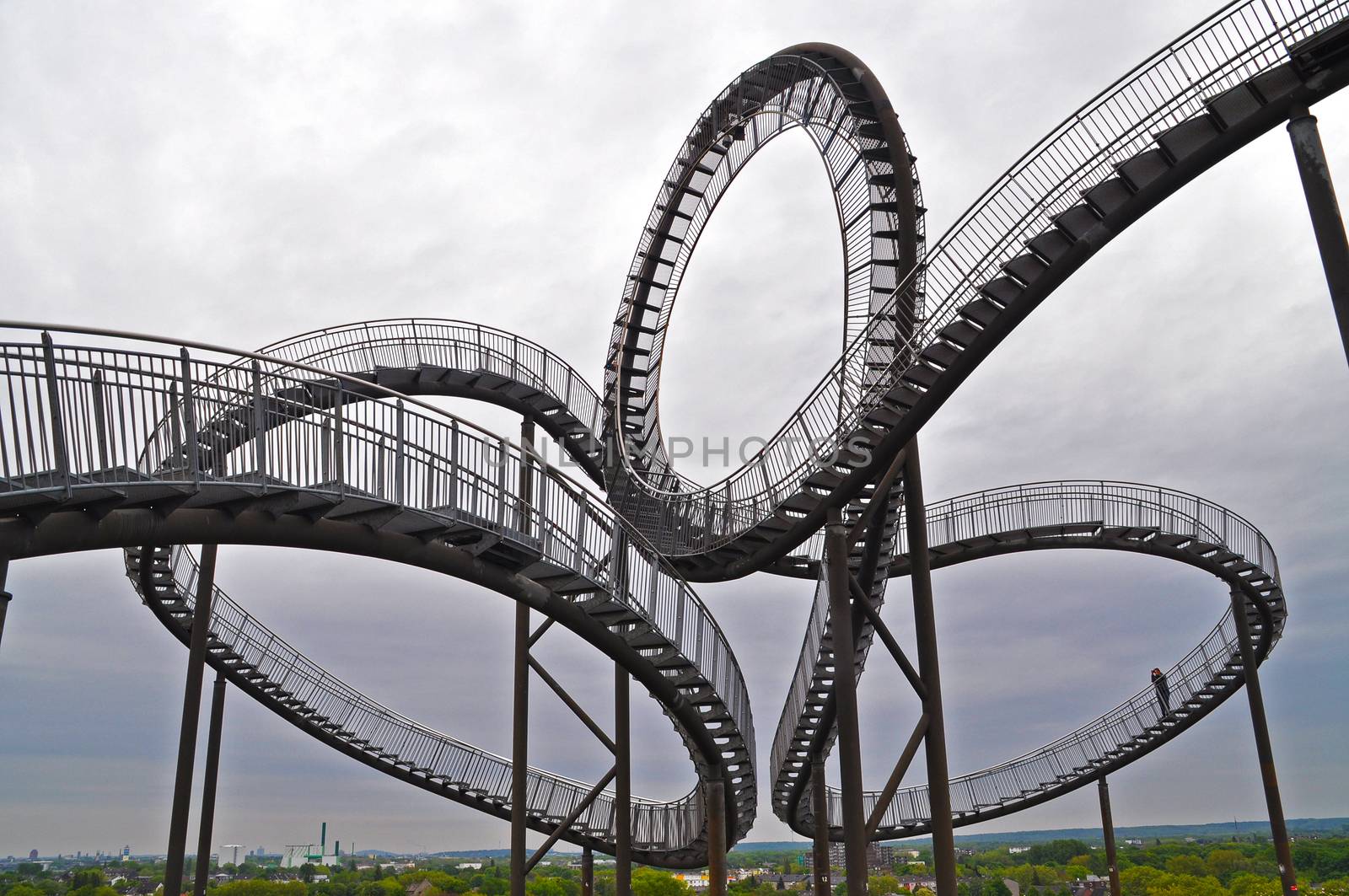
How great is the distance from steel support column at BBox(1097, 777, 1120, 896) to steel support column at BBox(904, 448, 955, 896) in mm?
10247

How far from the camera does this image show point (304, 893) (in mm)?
23062

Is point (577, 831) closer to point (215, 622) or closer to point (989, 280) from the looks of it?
point (215, 622)

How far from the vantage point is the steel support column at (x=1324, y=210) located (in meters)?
6.89

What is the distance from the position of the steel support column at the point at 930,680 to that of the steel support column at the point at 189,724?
9837 mm

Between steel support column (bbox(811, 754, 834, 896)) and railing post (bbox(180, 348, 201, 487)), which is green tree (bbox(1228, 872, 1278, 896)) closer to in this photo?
steel support column (bbox(811, 754, 834, 896))

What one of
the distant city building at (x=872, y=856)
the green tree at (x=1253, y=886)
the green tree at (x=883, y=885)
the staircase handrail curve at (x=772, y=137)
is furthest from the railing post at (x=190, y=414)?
the green tree at (x=883, y=885)

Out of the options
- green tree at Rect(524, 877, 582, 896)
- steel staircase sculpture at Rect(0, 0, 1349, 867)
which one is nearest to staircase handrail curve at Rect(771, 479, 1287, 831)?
steel staircase sculpture at Rect(0, 0, 1349, 867)

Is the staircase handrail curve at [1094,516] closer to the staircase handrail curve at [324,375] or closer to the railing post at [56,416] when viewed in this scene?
the staircase handrail curve at [324,375]

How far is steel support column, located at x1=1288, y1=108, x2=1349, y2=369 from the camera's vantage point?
6891 millimetres

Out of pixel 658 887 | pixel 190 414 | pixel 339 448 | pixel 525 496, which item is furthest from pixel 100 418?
pixel 658 887

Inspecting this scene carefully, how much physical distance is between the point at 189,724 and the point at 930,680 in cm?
1029

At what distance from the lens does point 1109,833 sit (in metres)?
20.7

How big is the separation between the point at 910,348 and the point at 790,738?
8.38m

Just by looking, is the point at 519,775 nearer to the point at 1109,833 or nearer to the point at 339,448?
the point at 339,448
